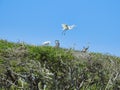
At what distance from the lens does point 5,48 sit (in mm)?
5602

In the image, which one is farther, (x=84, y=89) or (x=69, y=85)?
(x=84, y=89)

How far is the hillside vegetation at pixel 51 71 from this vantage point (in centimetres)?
314

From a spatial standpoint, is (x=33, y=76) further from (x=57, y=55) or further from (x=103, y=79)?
(x=57, y=55)

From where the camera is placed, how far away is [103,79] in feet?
14.3

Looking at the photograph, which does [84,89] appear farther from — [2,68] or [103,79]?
[2,68]

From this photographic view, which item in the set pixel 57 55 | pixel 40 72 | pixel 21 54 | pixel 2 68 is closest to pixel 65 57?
pixel 57 55

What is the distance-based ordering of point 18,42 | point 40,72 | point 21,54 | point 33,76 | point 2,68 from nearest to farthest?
point 40,72, point 33,76, point 2,68, point 21,54, point 18,42

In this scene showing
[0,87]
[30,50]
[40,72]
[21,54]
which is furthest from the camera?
[30,50]

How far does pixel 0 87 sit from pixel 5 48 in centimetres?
145

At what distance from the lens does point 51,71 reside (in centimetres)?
527

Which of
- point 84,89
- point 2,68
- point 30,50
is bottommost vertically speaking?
point 84,89

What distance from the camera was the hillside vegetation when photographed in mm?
3145

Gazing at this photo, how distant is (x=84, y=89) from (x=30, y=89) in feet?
1.60

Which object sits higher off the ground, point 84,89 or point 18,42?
point 18,42
